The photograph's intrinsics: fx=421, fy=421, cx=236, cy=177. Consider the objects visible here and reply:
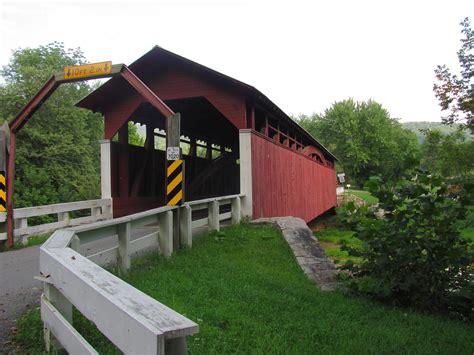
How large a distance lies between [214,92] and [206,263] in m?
5.32

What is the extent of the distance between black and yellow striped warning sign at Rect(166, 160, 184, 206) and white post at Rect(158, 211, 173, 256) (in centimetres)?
43

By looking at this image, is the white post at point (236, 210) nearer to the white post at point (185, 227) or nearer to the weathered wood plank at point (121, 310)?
the white post at point (185, 227)

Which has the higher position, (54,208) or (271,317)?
(54,208)

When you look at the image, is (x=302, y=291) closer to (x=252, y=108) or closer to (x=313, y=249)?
(x=313, y=249)

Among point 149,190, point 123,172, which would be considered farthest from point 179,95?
point 149,190

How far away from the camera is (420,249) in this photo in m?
4.70

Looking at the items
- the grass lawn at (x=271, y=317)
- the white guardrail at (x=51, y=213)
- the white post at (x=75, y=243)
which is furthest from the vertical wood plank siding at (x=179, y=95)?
the white post at (x=75, y=243)

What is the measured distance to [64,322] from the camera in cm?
229

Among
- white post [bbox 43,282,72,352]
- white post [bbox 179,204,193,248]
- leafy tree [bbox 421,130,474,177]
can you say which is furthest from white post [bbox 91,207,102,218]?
white post [bbox 43,282,72,352]

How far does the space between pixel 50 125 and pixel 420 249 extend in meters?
21.0

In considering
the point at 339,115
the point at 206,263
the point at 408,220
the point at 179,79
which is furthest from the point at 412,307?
the point at 339,115

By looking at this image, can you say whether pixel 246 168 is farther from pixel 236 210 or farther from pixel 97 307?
pixel 97 307

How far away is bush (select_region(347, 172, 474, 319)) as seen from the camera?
459 cm

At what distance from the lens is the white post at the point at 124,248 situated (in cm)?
471
